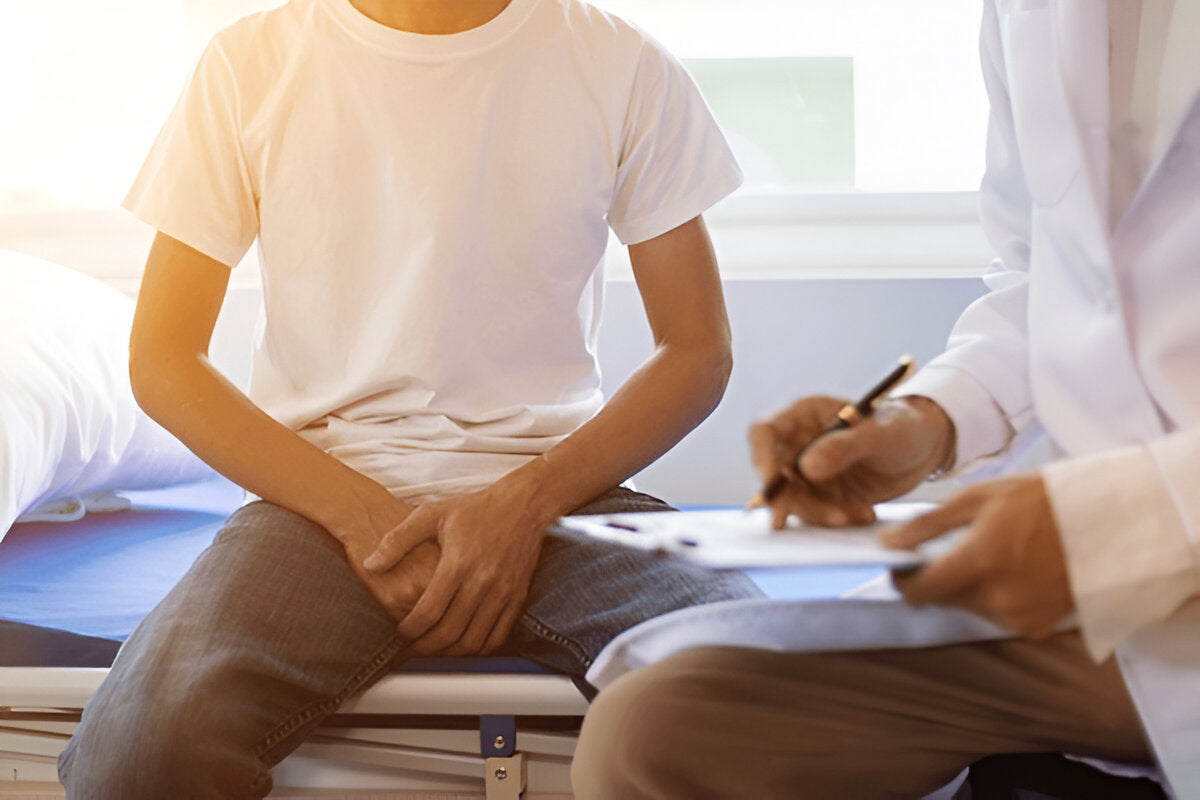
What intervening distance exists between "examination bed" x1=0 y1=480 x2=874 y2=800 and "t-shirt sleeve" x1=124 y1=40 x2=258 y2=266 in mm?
384

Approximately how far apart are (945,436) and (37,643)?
0.86 meters

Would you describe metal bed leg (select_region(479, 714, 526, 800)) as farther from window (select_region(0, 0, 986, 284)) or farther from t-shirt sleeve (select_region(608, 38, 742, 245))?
window (select_region(0, 0, 986, 284))

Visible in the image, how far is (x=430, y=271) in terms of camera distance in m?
1.32

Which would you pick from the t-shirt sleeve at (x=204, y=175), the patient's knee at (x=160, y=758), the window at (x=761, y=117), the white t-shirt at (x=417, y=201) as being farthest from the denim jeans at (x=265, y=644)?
the window at (x=761, y=117)

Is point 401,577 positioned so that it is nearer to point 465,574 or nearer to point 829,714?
point 465,574

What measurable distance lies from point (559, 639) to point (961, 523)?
50 cm

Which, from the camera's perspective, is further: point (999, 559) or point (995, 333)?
point (995, 333)

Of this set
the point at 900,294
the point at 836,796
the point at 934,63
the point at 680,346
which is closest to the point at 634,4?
the point at 934,63

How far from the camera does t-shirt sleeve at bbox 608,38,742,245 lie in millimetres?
1375

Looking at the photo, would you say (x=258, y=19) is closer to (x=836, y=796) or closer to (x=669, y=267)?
(x=669, y=267)

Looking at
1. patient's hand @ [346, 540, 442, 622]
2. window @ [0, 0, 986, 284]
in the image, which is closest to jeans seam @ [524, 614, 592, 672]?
patient's hand @ [346, 540, 442, 622]

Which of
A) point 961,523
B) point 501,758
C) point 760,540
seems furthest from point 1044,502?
point 501,758

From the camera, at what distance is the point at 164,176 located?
1308mm

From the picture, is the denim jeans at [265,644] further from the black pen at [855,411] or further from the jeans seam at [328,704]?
the black pen at [855,411]
